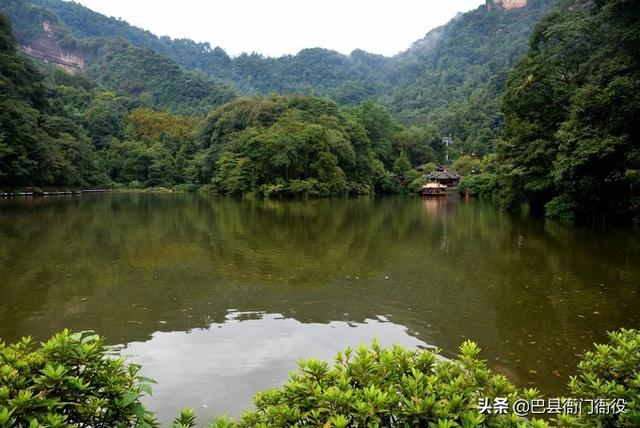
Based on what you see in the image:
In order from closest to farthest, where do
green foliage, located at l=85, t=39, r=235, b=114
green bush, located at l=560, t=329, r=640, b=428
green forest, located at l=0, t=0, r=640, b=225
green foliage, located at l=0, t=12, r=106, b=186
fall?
green bush, located at l=560, t=329, r=640, b=428 → green forest, located at l=0, t=0, r=640, b=225 → green foliage, located at l=0, t=12, r=106, b=186 → green foliage, located at l=85, t=39, r=235, b=114

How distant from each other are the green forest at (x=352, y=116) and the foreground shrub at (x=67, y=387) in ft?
58.5

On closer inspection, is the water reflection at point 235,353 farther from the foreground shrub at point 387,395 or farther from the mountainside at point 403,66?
the mountainside at point 403,66

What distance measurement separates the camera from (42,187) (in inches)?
1631

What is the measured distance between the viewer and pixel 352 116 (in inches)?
2670

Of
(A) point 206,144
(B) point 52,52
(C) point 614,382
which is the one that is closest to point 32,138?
(A) point 206,144

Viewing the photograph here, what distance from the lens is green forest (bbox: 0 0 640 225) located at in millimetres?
18891

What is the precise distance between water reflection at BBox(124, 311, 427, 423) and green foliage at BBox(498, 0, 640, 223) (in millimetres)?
14363

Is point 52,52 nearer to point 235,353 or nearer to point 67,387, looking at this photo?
point 235,353

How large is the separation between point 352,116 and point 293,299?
62.3 m

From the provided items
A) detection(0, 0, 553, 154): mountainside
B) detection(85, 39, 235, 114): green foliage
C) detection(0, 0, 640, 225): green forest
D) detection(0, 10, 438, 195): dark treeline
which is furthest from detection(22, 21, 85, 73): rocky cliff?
detection(0, 10, 438, 195): dark treeline

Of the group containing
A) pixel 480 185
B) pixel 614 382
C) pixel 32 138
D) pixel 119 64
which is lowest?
pixel 480 185

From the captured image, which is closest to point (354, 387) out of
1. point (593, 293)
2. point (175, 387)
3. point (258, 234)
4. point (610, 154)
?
point (175, 387)

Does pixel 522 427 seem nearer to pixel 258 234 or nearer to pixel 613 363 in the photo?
pixel 613 363

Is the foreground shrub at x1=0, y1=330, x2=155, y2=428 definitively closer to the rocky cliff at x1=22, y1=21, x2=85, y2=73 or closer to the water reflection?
the water reflection
